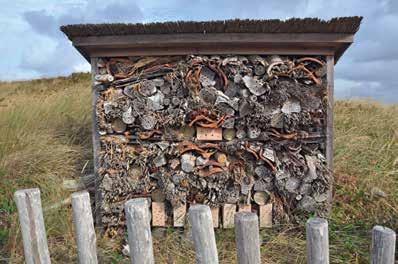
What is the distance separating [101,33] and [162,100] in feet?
2.93

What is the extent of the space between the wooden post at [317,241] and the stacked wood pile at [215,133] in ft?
6.39

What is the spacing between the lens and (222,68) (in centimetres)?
378

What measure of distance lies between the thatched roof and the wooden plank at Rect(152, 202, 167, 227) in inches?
69.5

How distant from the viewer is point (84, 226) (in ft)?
7.39

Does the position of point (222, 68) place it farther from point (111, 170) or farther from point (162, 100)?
point (111, 170)

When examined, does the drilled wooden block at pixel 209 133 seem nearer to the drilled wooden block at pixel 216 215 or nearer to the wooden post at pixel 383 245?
the drilled wooden block at pixel 216 215

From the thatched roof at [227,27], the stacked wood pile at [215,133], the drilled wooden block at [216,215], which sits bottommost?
the drilled wooden block at [216,215]

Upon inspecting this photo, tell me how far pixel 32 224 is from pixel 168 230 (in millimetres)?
1717

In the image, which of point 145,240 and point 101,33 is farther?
point 101,33

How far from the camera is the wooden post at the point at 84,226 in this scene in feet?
7.30

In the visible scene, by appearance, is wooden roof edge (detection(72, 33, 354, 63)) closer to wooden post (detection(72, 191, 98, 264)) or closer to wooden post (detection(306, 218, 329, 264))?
wooden post (detection(72, 191, 98, 264))

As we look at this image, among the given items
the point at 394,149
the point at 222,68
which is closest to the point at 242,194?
the point at 222,68

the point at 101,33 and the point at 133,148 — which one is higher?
the point at 101,33

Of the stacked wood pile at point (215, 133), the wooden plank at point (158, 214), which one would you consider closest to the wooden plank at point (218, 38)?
the stacked wood pile at point (215, 133)
